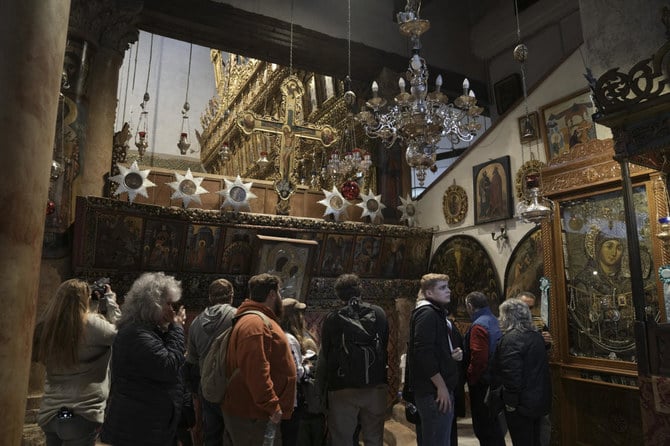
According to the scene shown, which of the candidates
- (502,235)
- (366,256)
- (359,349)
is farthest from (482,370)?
(366,256)

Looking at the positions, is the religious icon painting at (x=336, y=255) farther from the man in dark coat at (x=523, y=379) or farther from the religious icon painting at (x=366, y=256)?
the man in dark coat at (x=523, y=379)

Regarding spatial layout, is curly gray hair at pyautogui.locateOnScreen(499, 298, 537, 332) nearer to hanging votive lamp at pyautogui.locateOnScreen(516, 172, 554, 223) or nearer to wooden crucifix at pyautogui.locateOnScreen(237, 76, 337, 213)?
hanging votive lamp at pyautogui.locateOnScreen(516, 172, 554, 223)

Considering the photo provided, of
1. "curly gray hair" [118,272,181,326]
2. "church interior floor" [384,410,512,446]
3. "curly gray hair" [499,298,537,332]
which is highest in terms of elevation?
"curly gray hair" [118,272,181,326]

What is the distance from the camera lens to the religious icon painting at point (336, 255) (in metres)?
7.54

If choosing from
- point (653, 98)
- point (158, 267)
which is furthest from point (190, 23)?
point (653, 98)

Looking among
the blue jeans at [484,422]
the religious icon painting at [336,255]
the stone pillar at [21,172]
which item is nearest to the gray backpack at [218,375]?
the stone pillar at [21,172]

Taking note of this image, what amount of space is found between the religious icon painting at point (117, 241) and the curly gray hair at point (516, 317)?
181 inches

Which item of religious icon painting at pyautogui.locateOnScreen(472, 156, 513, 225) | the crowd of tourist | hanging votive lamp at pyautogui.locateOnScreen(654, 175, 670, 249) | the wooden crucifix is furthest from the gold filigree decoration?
the crowd of tourist

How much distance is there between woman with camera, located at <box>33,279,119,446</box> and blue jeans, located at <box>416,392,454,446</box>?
214 cm

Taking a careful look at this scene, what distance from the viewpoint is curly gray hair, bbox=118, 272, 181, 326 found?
8.96ft

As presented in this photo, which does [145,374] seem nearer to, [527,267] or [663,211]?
[663,211]

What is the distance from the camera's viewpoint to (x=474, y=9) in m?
10.7

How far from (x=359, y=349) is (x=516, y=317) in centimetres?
132

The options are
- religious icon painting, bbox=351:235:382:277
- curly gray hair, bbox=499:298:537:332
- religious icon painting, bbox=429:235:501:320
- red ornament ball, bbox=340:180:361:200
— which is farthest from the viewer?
religious icon painting, bbox=351:235:382:277
